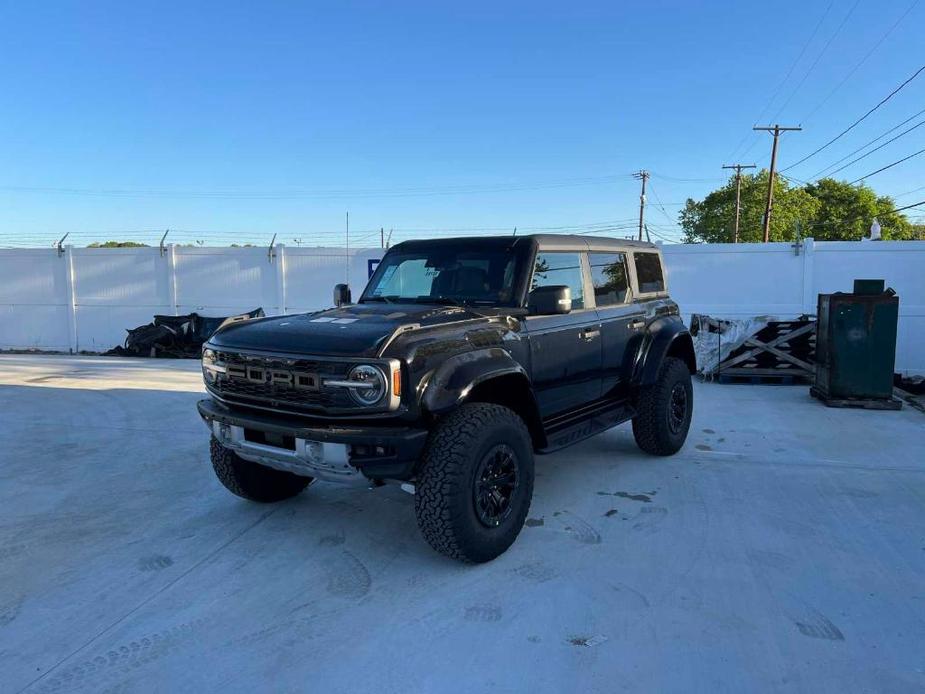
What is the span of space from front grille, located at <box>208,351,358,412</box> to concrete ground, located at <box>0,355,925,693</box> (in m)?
0.96

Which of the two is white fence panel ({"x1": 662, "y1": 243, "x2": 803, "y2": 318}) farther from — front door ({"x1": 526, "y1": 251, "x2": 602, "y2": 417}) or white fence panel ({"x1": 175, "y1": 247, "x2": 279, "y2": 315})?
white fence panel ({"x1": 175, "y1": 247, "x2": 279, "y2": 315})

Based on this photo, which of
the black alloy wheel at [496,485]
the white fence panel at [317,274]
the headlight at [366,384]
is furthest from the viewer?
the white fence panel at [317,274]

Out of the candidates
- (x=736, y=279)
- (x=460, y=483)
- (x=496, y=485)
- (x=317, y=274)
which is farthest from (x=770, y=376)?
(x=317, y=274)

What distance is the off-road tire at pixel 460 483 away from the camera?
3.40 metres

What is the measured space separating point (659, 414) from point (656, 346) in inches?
22.9

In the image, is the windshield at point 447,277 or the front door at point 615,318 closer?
the windshield at point 447,277

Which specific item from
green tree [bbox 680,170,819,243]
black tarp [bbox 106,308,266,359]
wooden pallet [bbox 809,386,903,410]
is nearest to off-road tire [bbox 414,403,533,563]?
wooden pallet [bbox 809,386,903,410]

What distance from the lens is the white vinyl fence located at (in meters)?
11.1

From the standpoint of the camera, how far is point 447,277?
462 cm

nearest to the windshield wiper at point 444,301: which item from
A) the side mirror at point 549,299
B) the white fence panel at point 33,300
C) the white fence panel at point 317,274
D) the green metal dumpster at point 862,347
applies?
the side mirror at point 549,299

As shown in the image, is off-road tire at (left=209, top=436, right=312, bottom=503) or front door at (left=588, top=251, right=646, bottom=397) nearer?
off-road tire at (left=209, top=436, right=312, bottom=503)

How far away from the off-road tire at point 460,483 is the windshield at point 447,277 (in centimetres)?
96

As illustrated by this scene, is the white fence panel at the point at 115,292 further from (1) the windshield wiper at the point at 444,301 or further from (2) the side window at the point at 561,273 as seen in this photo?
(2) the side window at the point at 561,273

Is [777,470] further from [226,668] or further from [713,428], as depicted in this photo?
[226,668]
